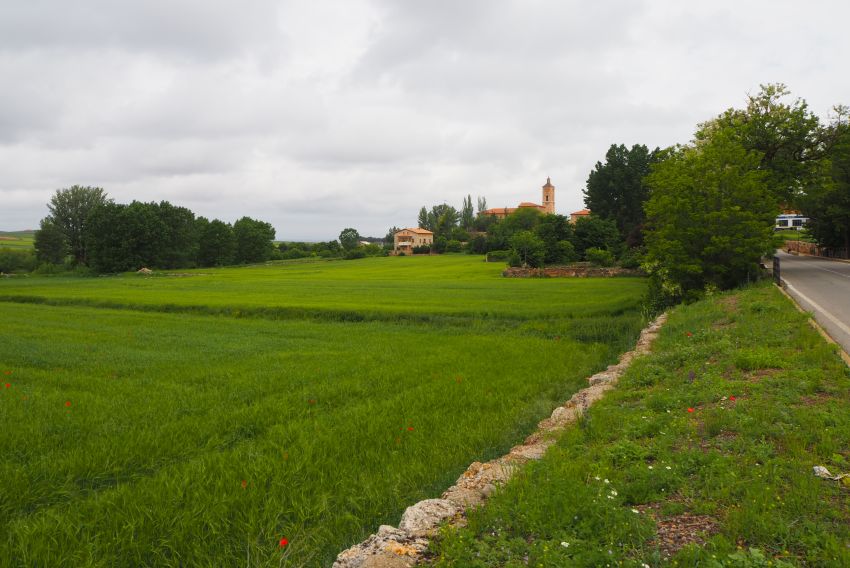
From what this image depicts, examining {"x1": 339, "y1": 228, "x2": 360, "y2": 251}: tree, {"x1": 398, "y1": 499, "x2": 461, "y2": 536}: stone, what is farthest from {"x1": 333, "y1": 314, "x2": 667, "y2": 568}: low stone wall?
{"x1": 339, "y1": 228, "x2": 360, "y2": 251}: tree

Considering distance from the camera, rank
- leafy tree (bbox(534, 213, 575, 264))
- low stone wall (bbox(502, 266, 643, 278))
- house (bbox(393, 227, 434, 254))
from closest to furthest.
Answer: low stone wall (bbox(502, 266, 643, 278)) → leafy tree (bbox(534, 213, 575, 264)) → house (bbox(393, 227, 434, 254))

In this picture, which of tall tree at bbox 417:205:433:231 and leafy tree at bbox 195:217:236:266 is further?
tall tree at bbox 417:205:433:231

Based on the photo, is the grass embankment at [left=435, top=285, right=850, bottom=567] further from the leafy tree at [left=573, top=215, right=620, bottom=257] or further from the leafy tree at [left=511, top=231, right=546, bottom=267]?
the leafy tree at [left=573, top=215, right=620, bottom=257]

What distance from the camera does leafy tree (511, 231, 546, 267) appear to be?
58062 mm

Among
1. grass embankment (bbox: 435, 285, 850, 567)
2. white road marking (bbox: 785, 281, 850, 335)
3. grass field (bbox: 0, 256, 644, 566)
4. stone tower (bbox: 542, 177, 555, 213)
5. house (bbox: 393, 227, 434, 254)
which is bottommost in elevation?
grass field (bbox: 0, 256, 644, 566)

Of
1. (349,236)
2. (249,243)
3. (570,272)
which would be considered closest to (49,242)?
(249,243)

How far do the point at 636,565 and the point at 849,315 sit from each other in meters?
14.6

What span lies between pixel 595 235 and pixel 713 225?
38.4m

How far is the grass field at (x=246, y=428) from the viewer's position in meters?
5.63

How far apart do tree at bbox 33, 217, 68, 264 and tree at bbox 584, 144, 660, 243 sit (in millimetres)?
105272

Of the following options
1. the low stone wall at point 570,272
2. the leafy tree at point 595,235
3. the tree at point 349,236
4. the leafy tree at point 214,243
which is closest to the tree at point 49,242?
the leafy tree at point 214,243

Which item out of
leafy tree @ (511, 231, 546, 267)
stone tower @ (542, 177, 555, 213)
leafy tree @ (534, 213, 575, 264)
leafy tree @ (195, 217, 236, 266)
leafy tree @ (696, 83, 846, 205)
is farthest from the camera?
stone tower @ (542, 177, 555, 213)

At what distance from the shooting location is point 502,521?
4.61 meters

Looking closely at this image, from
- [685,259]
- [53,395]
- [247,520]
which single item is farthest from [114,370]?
[685,259]
